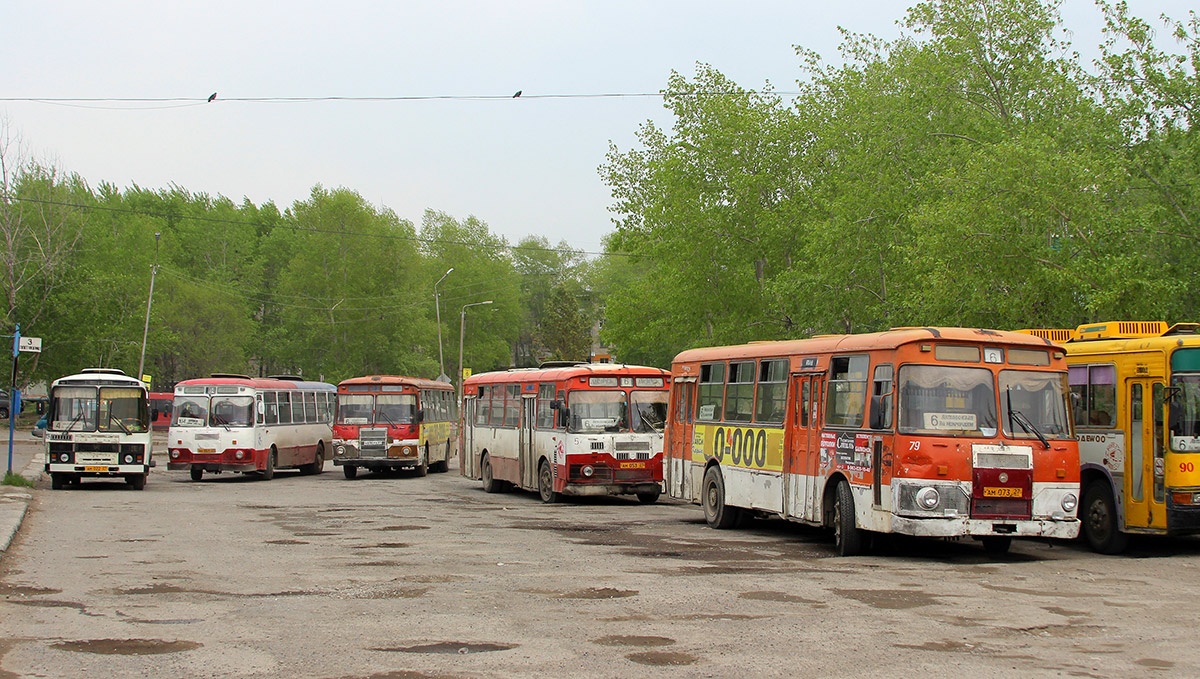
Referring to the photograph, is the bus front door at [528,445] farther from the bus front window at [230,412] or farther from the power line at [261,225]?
the power line at [261,225]

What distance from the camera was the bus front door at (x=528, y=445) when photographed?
25188 millimetres

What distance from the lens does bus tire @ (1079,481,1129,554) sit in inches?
594

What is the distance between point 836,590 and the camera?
38.0ft

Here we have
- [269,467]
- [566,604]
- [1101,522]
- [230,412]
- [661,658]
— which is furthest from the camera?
[269,467]

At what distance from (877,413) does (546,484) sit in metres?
11.4

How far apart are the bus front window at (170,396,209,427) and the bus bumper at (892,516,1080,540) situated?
925 inches

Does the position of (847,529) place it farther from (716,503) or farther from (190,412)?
(190,412)

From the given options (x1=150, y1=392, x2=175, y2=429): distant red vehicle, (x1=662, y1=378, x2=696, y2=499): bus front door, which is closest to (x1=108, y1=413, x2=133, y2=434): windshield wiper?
(x1=662, y1=378, x2=696, y2=499): bus front door

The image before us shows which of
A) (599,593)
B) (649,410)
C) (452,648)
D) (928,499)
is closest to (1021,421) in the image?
(928,499)

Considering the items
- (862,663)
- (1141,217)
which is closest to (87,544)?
(862,663)

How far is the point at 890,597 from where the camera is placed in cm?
1115

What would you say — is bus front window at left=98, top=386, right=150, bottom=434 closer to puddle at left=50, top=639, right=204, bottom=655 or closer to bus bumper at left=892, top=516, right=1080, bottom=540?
bus bumper at left=892, top=516, right=1080, bottom=540

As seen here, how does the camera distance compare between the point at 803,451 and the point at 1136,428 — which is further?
the point at 803,451

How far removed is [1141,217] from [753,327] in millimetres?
21514
